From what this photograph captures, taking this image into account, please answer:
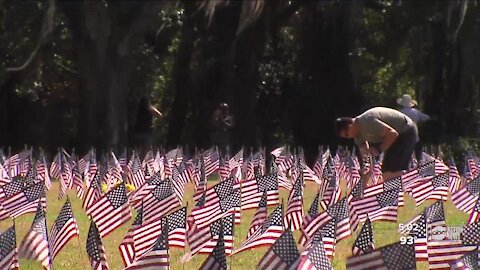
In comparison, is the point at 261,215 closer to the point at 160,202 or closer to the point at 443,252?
the point at 160,202

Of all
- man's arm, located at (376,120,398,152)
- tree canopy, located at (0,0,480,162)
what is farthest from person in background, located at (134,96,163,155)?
→ man's arm, located at (376,120,398,152)

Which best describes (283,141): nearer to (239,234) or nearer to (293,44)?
(293,44)

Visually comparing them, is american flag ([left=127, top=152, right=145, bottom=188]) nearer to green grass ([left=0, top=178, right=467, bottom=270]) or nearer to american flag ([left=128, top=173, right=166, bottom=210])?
green grass ([left=0, top=178, right=467, bottom=270])

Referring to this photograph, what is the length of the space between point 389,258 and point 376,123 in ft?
24.4

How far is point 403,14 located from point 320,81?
294 cm

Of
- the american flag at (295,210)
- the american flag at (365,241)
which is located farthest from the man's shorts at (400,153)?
the american flag at (365,241)

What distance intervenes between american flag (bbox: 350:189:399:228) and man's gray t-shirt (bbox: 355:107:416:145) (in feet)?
9.75

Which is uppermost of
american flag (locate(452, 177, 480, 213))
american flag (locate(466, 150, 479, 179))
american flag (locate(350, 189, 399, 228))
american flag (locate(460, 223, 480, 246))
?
american flag (locate(460, 223, 480, 246))

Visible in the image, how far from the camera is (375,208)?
33.8 ft

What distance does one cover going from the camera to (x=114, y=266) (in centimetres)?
927

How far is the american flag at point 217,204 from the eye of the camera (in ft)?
30.9

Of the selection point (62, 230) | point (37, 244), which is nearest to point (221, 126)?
point (62, 230)

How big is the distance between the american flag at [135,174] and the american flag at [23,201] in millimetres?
2838

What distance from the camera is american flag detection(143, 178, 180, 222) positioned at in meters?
9.91
